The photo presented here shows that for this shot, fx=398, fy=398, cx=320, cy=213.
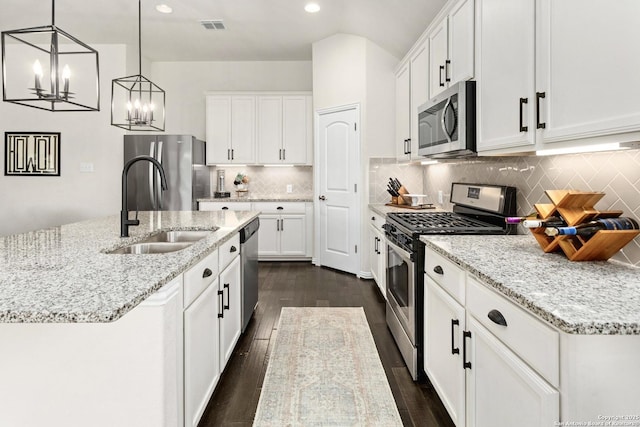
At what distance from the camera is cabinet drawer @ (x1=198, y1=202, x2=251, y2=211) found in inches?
206

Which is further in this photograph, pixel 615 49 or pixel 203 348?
pixel 203 348

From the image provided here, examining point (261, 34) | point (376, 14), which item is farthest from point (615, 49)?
point (261, 34)

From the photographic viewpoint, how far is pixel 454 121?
7.90 feet

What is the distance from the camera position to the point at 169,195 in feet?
16.4

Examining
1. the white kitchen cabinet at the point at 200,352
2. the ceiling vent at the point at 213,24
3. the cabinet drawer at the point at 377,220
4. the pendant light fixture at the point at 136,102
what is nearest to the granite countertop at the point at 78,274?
the white kitchen cabinet at the point at 200,352

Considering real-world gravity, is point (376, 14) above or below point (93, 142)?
above

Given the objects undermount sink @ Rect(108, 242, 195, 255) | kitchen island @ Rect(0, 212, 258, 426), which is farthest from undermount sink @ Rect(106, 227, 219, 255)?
kitchen island @ Rect(0, 212, 258, 426)

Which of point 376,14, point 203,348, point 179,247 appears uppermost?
point 376,14

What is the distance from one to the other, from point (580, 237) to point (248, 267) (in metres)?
2.15

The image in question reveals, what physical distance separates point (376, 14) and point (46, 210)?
4806 mm

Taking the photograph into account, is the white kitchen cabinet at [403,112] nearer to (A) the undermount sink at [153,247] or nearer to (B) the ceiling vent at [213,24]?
(B) the ceiling vent at [213,24]

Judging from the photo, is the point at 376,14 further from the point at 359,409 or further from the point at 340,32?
the point at 359,409

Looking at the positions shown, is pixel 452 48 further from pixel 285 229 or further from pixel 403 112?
pixel 285 229

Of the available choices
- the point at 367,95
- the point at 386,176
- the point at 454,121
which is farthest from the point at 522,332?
the point at 367,95
